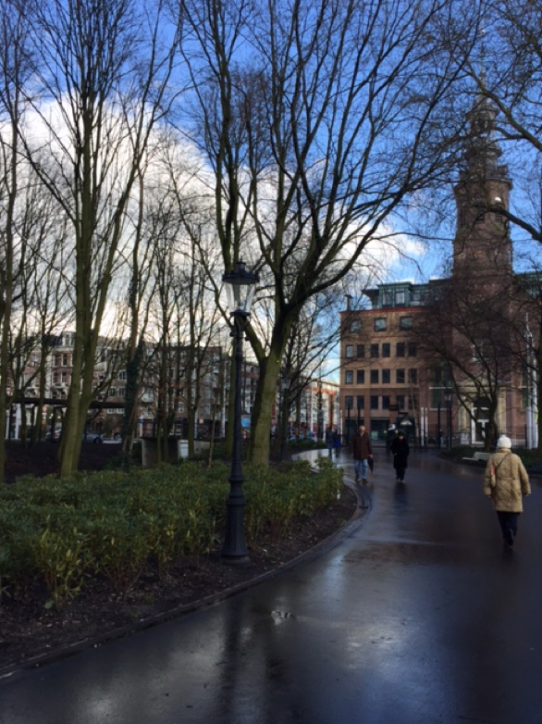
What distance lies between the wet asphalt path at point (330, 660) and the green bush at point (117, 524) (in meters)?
0.88

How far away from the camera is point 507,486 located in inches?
364

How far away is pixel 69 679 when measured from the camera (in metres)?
4.47

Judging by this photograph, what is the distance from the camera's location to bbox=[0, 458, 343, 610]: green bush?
5.67 meters

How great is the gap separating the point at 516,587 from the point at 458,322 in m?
26.5

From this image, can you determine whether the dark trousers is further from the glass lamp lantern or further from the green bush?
the glass lamp lantern

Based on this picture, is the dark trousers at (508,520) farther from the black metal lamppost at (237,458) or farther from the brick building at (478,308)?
the brick building at (478,308)

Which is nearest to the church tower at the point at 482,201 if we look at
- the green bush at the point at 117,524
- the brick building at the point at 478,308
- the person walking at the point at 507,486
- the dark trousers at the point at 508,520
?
the brick building at the point at 478,308

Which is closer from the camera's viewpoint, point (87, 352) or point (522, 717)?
point (522, 717)

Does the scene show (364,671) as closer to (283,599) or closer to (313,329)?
(283,599)

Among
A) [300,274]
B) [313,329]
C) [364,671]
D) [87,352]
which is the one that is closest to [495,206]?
[300,274]

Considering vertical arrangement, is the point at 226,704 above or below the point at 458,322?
below

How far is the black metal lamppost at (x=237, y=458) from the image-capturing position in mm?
7902

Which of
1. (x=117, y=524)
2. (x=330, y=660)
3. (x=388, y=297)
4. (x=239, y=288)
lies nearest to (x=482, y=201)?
(x=388, y=297)

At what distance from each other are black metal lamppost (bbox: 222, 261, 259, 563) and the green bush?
268 mm
